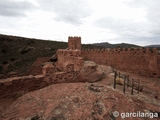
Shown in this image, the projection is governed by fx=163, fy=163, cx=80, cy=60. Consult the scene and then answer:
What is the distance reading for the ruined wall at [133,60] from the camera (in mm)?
17031

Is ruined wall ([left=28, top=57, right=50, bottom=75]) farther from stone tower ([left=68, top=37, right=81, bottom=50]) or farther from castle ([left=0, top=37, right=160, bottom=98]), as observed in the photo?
stone tower ([left=68, top=37, right=81, bottom=50])

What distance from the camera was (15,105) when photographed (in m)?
6.31

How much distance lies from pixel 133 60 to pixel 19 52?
35.2m

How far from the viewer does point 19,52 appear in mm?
45031

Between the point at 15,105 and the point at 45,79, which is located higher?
the point at 45,79

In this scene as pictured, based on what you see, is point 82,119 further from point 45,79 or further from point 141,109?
point 45,79

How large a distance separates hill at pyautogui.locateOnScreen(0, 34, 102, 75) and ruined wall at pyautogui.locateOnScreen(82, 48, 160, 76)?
57.7ft

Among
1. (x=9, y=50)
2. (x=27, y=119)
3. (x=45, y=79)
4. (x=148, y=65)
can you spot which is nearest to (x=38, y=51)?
(x=9, y=50)

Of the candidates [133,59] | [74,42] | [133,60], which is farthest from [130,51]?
[74,42]

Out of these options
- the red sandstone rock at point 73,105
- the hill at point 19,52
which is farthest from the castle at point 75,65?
the hill at point 19,52

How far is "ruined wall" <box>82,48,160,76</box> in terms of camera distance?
55.9ft

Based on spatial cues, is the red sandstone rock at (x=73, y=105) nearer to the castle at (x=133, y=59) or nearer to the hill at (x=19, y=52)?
the castle at (x=133, y=59)

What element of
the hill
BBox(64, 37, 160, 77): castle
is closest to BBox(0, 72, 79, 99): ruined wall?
BBox(64, 37, 160, 77): castle

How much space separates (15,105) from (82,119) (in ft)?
9.59
